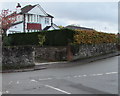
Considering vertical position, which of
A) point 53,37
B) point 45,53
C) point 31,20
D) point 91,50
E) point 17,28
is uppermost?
point 31,20

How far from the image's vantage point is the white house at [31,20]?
4284 cm

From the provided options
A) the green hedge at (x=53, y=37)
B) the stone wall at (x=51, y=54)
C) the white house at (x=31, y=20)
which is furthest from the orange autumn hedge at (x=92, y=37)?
the white house at (x=31, y=20)

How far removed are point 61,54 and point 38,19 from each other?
27.5 metres

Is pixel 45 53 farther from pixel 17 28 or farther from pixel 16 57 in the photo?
pixel 17 28

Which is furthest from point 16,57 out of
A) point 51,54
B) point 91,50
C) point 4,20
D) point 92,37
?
point 4,20

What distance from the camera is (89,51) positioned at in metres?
21.3

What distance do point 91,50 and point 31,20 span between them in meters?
25.3

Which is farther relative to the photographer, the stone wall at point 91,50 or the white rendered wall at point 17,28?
the white rendered wall at point 17,28

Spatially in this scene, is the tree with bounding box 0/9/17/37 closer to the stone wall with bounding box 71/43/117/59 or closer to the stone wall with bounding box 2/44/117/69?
Answer: the stone wall with bounding box 2/44/117/69

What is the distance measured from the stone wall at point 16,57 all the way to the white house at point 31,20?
2650 cm

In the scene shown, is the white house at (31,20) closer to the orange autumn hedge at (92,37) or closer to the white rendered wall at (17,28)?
the white rendered wall at (17,28)

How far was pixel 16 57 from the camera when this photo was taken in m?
15.6

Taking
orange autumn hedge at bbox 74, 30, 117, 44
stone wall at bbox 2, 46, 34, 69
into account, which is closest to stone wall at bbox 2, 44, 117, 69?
stone wall at bbox 2, 46, 34, 69

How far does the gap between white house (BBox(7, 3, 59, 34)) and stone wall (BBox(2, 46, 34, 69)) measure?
26502mm
